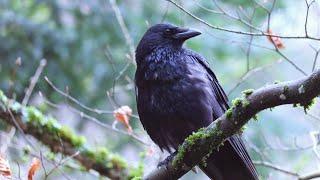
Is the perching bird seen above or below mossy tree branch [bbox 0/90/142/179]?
above

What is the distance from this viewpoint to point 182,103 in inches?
186

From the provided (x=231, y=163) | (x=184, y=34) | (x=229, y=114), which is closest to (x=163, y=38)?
(x=184, y=34)

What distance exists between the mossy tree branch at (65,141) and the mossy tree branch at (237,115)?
1819mm

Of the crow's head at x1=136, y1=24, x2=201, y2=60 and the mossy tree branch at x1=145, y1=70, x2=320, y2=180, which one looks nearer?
the mossy tree branch at x1=145, y1=70, x2=320, y2=180

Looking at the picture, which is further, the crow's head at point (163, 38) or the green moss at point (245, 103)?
the crow's head at point (163, 38)

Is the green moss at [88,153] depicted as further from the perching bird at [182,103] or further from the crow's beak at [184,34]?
the crow's beak at [184,34]

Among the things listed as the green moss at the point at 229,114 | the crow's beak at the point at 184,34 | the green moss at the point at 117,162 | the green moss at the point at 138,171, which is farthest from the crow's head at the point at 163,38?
the green moss at the point at 229,114

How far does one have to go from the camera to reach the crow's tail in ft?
15.5

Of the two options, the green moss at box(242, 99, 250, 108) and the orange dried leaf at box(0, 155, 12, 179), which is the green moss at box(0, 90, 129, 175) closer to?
the orange dried leaf at box(0, 155, 12, 179)

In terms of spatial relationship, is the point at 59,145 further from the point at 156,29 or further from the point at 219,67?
the point at 219,67

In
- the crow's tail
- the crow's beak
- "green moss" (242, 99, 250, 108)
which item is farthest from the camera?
the crow's beak

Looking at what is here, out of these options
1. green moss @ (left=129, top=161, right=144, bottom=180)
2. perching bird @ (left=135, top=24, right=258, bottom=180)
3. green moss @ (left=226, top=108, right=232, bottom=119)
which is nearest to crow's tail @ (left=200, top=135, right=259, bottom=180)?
perching bird @ (left=135, top=24, right=258, bottom=180)

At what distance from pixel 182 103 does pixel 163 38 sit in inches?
34.1

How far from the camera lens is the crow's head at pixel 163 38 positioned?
5.29 meters
